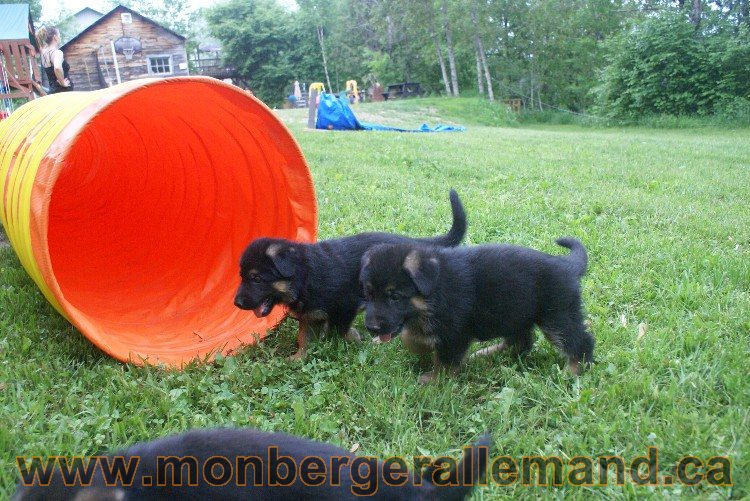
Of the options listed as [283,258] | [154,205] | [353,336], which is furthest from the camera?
[154,205]

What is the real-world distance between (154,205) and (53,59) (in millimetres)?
6147

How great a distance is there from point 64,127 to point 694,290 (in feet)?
13.1

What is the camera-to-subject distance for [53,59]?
948 cm

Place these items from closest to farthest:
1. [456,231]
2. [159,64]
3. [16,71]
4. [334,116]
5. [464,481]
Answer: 1. [464,481]
2. [456,231]
3. [16,71]
4. [334,116]
5. [159,64]

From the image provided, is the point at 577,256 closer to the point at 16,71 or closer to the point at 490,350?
the point at 490,350

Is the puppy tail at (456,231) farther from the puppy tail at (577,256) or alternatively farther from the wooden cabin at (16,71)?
the wooden cabin at (16,71)

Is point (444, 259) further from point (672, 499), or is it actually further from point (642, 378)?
point (672, 499)

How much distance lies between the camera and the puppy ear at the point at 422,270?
294cm

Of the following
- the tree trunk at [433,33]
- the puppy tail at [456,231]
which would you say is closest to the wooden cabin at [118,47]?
the tree trunk at [433,33]

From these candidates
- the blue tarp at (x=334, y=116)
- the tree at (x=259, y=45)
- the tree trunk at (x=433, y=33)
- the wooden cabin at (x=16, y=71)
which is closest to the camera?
the wooden cabin at (x=16, y=71)

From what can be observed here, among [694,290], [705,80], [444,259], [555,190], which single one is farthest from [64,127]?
[705,80]

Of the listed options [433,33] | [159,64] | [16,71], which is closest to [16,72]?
[16,71]

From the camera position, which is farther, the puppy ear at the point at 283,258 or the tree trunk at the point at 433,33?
the tree trunk at the point at 433,33

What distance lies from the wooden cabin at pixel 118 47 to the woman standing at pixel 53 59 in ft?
107
